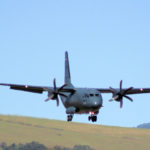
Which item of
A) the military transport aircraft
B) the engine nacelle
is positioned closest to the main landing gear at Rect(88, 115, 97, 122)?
the military transport aircraft

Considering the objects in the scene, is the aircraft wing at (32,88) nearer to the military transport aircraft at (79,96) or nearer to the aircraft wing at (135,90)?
the military transport aircraft at (79,96)

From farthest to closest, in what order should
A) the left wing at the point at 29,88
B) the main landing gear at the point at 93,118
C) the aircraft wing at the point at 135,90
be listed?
1. the aircraft wing at the point at 135,90
2. the main landing gear at the point at 93,118
3. the left wing at the point at 29,88

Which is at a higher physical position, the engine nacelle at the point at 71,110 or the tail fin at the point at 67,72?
the tail fin at the point at 67,72

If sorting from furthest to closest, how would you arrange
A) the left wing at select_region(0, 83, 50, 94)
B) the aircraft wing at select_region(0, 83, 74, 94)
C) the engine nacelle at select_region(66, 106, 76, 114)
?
the left wing at select_region(0, 83, 50, 94), the aircraft wing at select_region(0, 83, 74, 94), the engine nacelle at select_region(66, 106, 76, 114)

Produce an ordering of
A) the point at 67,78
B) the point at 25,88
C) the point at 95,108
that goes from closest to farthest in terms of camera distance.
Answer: the point at 95,108, the point at 25,88, the point at 67,78

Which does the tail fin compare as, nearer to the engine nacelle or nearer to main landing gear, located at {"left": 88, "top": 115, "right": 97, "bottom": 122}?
main landing gear, located at {"left": 88, "top": 115, "right": 97, "bottom": 122}

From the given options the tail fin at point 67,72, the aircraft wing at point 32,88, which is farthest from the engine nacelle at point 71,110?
the tail fin at point 67,72

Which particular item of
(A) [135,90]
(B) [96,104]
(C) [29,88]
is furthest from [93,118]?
(C) [29,88]

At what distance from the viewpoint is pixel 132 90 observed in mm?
94875

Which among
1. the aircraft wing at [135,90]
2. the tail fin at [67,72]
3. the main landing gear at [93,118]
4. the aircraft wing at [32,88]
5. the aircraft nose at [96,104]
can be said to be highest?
the tail fin at [67,72]

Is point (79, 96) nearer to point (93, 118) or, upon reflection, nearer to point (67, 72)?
point (93, 118)

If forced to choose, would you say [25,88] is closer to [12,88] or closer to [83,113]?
[12,88]

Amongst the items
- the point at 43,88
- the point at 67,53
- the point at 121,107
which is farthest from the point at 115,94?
the point at 67,53

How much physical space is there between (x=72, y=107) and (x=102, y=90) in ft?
30.0
